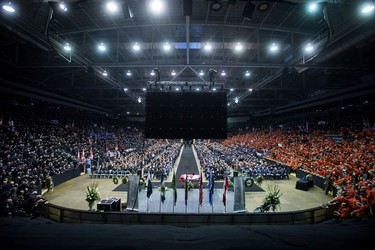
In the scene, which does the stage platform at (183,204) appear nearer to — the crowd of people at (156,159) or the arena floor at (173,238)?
the crowd of people at (156,159)

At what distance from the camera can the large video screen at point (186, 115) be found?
→ 999 cm

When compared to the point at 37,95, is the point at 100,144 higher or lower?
lower

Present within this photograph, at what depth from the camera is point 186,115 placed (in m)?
10.1

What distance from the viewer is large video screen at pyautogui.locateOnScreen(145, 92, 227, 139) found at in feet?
32.8

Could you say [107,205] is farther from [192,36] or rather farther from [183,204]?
[192,36]

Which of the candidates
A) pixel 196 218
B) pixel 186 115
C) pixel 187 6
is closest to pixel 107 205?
pixel 196 218

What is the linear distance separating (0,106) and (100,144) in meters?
14.5

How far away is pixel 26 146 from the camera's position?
67.9ft

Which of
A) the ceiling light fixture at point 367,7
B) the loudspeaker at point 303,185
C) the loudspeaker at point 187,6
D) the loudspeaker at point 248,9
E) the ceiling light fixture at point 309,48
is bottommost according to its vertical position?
the loudspeaker at point 303,185

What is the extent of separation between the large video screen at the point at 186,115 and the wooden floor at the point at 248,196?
20.1 ft

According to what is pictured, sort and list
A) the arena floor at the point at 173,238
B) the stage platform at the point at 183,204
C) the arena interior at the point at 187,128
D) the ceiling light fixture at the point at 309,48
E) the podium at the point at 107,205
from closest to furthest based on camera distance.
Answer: the arena floor at the point at 173,238, the arena interior at the point at 187,128, the podium at the point at 107,205, the ceiling light fixture at the point at 309,48, the stage platform at the point at 183,204

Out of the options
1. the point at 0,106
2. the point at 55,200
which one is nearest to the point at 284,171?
the point at 55,200

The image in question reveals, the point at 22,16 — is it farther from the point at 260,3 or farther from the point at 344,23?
the point at 344,23

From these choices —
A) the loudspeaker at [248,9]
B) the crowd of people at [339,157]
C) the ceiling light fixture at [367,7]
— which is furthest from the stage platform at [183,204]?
the ceiling light fixture at [367,7]
